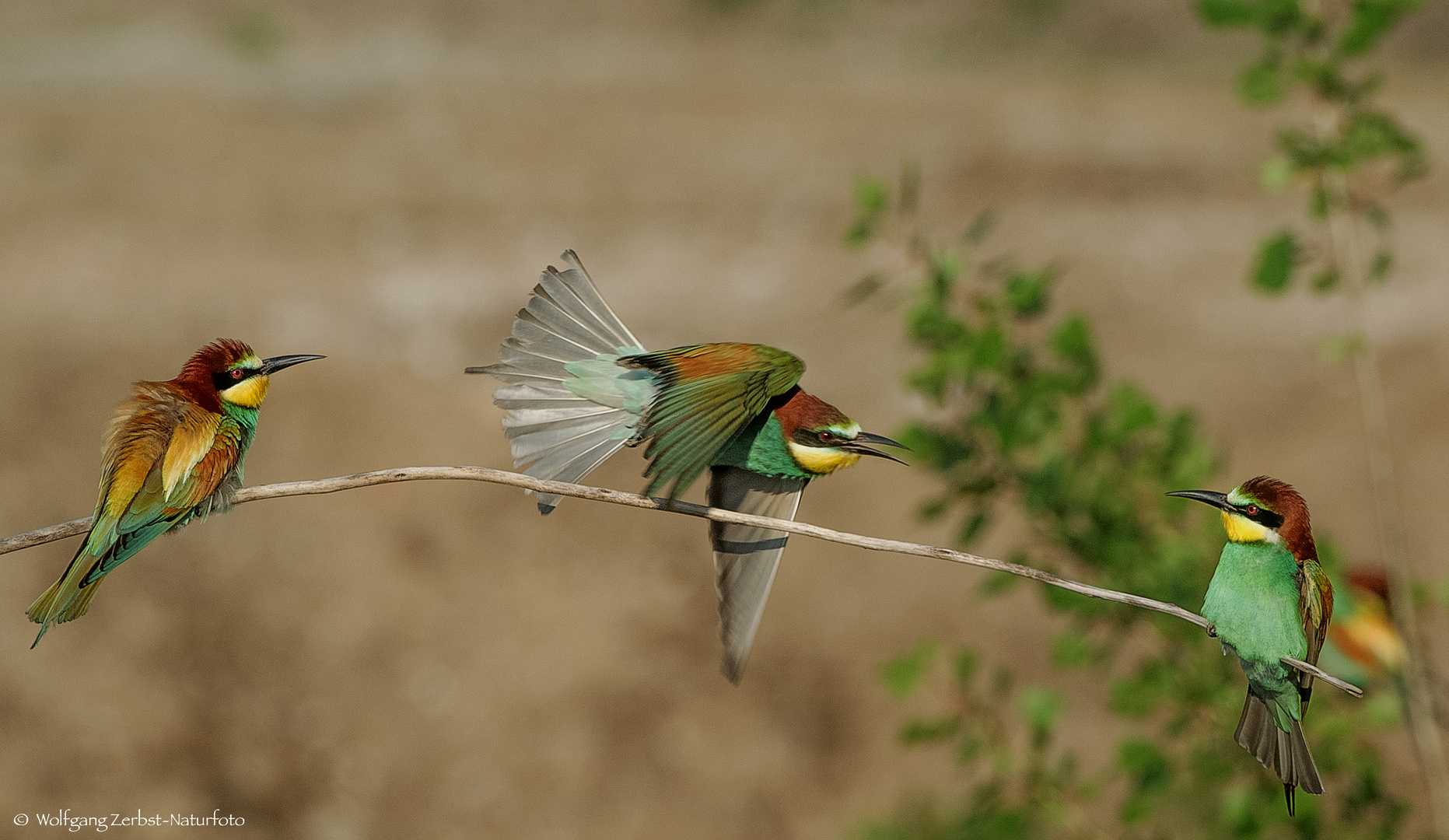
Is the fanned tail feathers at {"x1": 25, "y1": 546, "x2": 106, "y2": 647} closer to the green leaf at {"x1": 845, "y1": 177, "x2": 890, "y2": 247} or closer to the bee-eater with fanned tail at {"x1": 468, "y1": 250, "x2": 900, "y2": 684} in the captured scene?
the bee-eater with fanned tail at {"x1": 468, "y1": 250, "x2": 900, "y2": 684}

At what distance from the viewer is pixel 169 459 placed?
181 centimetres

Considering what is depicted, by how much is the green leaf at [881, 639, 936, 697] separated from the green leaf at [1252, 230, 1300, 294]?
1161 mm

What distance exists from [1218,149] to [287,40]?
9.95 meters

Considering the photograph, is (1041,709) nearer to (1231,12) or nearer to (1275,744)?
(1275,744)

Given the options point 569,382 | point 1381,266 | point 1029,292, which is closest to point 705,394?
point 569,382

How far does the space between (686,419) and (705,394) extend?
95 millimetres

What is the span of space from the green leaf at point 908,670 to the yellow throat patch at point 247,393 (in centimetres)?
165

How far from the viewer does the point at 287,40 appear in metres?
12.8

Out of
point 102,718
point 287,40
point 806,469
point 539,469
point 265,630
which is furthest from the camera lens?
point 287,40

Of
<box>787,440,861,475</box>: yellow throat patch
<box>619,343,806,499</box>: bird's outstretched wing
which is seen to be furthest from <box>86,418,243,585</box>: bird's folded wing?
<box>787,440,861,475</box>: yellow throat patch

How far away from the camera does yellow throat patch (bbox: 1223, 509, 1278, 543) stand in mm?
1847

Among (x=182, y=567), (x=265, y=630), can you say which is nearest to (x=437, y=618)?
(x=265, y=630)

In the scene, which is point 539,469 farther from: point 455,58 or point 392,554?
point 455,58

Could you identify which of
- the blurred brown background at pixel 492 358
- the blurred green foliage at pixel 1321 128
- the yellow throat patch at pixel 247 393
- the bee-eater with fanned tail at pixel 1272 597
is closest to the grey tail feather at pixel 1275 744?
the bee-eater with fanned tail at pixel 1272 597
